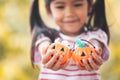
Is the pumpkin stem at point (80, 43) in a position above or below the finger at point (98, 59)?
above

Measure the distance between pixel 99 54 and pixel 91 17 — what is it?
0.17 m

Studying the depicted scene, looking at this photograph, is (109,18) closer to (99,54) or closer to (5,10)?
(99,54)

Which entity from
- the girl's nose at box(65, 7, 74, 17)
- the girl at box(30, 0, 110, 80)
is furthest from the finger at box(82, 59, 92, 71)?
the girl's nose at box(65, 7, 74, 17)

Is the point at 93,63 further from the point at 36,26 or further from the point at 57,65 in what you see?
the point at 36,26

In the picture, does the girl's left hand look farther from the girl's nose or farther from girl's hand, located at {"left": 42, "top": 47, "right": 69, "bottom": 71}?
the girl's nose

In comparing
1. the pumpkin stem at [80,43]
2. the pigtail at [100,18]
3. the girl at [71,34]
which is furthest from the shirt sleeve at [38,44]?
the pigtail at [100,18]

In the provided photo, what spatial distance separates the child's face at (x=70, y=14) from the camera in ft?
5.29

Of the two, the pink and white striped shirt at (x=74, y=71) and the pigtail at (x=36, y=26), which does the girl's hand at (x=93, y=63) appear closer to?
the pink and white striped shirt at (x=74, y=71)

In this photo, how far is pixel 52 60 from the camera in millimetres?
1596

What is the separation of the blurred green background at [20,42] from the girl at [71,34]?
0.03 meters

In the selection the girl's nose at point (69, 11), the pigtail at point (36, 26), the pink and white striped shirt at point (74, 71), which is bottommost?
the pink and white striped shirt at point (74, 71)

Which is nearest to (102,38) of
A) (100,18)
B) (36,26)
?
(100,18)

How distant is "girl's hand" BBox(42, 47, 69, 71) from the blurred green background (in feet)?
0.23

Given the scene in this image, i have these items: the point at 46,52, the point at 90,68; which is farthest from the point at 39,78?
the point at 90,68
